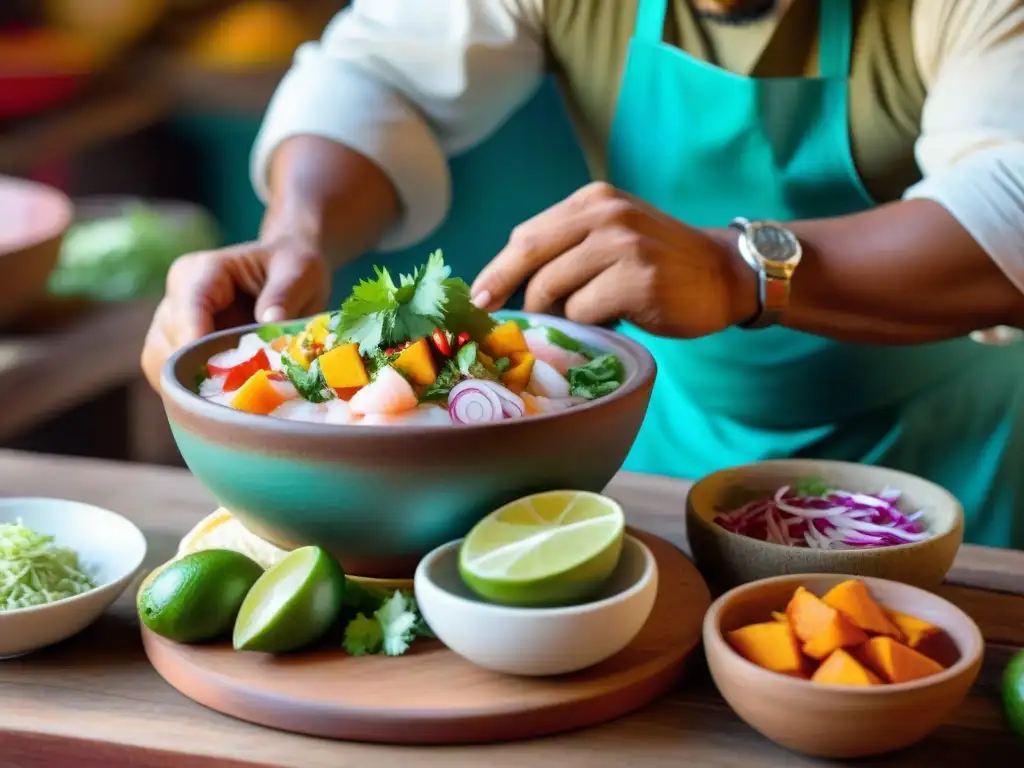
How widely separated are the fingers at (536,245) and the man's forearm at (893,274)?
214 mm

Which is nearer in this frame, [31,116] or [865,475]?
[865,475]

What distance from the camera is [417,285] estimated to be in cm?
108

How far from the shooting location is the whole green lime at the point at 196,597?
3.21 ft

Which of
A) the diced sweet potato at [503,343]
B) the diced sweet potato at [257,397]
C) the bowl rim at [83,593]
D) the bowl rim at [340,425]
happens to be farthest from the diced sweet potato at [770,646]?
the bowl rim at [83,593]

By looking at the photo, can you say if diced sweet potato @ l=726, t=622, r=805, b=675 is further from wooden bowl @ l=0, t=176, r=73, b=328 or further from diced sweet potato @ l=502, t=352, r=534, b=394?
wooden bowl @ l=0, t=176, r=73, b=328

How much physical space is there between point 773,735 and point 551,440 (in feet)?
0.93

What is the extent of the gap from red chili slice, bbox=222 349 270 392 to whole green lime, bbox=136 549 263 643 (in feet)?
Answer: 0.54

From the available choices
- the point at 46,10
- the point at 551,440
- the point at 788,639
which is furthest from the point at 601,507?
the point at 46,10

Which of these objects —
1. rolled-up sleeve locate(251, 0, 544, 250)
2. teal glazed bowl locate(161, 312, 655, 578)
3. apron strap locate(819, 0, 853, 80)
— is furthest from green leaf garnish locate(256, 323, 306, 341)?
apron strap locate(819, 0, 853, 80)

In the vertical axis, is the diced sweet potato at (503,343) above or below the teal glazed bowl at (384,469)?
above

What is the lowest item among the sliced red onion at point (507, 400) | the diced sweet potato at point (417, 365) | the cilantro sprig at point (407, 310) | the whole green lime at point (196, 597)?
the whole green lime at point (196, 597)

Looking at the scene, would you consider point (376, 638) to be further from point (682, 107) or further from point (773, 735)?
point (682, 107)

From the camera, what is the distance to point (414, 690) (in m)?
0.92

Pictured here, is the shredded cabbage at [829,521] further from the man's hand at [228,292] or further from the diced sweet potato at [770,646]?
the man's hand at [228,292]
